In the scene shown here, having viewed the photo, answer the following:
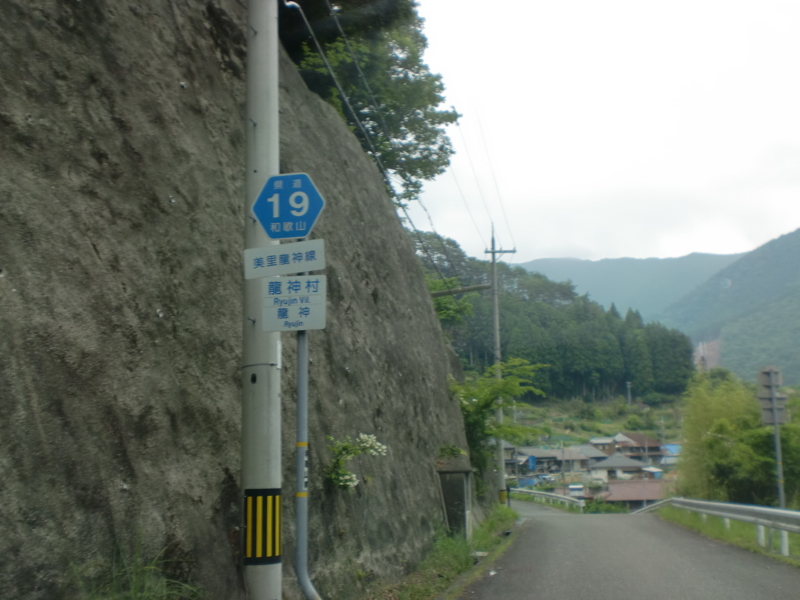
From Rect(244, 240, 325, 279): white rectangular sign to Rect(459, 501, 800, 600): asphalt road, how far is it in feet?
15.2

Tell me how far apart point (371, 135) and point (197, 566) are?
59.5ft

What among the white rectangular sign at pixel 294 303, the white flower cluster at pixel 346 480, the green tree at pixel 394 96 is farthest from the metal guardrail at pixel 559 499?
the white rectangular sign at pixel 294 303

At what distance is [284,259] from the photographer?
18.0 ft

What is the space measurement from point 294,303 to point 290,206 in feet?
2.63

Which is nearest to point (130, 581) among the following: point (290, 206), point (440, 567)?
point (290, 206)

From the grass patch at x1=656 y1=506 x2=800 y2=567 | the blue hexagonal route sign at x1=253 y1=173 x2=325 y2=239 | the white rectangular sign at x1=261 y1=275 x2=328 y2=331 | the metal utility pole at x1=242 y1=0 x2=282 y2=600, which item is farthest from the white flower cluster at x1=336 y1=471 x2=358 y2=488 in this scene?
the grass patch at x1=656 y1=506 x2=800 y2=567

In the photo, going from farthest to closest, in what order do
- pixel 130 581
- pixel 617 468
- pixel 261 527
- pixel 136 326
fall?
pixel 617 468 → pixel 136 326 → pixel 261 527 → pixel 130 581

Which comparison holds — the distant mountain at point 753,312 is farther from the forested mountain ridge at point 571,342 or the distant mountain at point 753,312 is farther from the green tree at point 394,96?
the green tree at point 394,96

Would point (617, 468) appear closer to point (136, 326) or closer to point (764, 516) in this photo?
point (764, 516)

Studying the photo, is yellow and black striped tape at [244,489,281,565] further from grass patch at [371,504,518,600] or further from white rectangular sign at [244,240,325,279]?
grass patch at [371,504,518,600]

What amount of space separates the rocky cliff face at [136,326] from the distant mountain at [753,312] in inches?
777

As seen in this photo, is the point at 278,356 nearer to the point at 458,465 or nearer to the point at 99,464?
the point at 99,464

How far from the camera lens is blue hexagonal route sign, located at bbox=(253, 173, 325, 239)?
5578 millimetres

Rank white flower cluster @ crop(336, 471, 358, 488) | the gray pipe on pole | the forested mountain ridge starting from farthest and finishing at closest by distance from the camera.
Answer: the forested mountain ridge → white flower cluster @ crop(336, 471, 358, 488) → the gray pipe on pole
